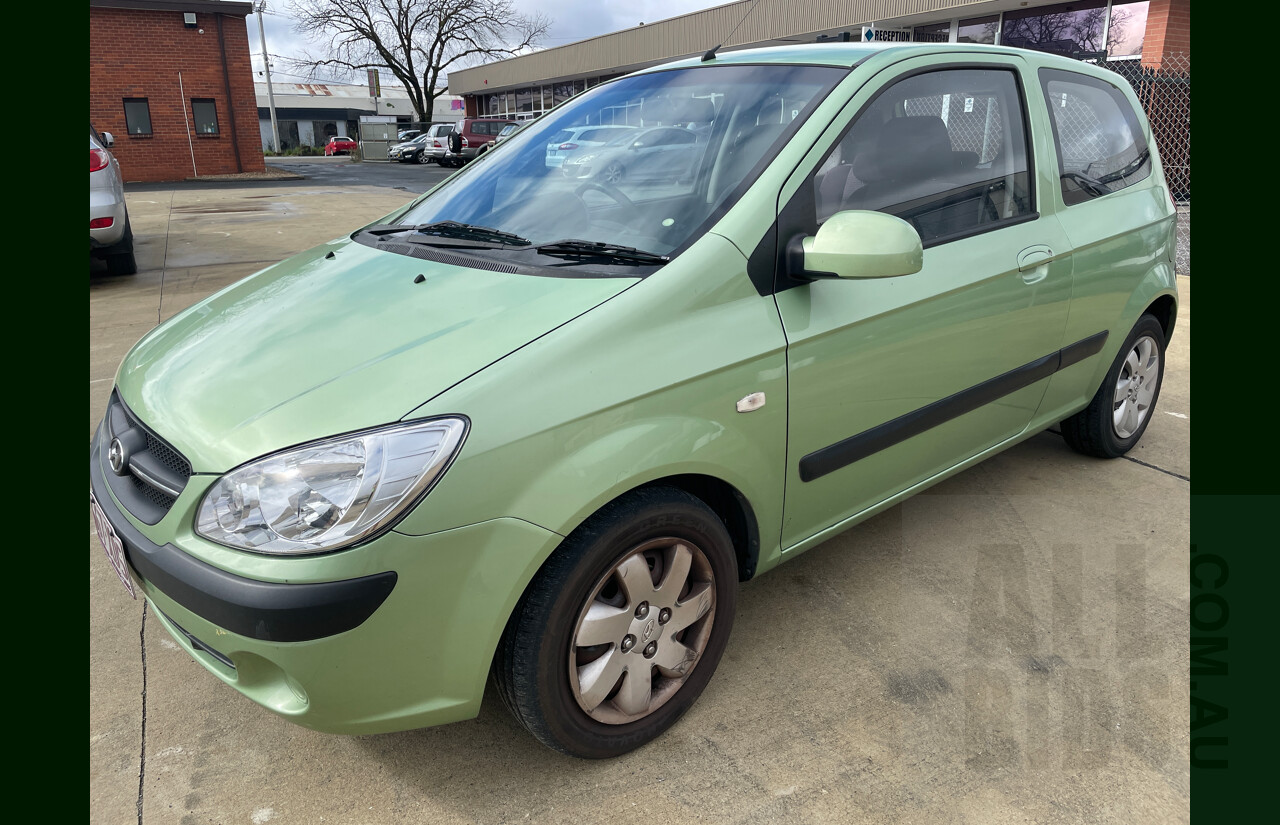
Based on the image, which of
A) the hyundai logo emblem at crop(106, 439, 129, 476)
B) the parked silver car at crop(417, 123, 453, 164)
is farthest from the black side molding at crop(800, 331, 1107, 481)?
the parked silver car at crop(417, 123, 453, 164)

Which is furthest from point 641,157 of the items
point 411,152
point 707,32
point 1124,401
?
point 411,152

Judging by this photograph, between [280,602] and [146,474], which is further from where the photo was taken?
[146,474]

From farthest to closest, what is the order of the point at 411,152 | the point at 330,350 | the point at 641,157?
the point at 411,152
the point at 641,157
the point at 330,350

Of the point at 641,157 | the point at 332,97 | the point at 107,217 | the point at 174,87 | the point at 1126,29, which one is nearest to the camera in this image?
the point at 641,157

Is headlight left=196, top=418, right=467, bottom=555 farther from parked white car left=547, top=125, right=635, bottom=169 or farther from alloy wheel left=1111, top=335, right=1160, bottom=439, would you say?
alloy wheel left=1111, top=335, right=1160, bottom=439

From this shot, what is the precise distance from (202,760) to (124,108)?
25124 mm

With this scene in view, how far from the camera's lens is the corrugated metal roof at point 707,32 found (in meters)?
17.4

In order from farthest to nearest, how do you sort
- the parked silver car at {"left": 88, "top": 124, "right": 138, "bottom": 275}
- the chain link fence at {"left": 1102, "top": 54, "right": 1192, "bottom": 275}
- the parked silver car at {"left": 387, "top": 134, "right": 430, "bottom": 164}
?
the parked silver car at {"left": 387, "top": 134, "right": 430, "bottom": 164}, the chain link fence at {"left": 1102, "top": 54, "right": 1192, "bottom": 275}, the parked silver car at {"left": 88, "top": 124, "right": 138, "bottom": 275}

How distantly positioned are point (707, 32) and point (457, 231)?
2349cm

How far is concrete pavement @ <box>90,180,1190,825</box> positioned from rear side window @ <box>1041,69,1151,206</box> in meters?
1.26

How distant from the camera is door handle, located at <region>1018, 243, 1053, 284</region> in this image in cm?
272

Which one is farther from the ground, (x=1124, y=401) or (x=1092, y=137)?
(x=1092, y=137)

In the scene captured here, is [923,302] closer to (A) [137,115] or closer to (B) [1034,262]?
(B) [1034,262]

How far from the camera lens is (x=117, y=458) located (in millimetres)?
1965
